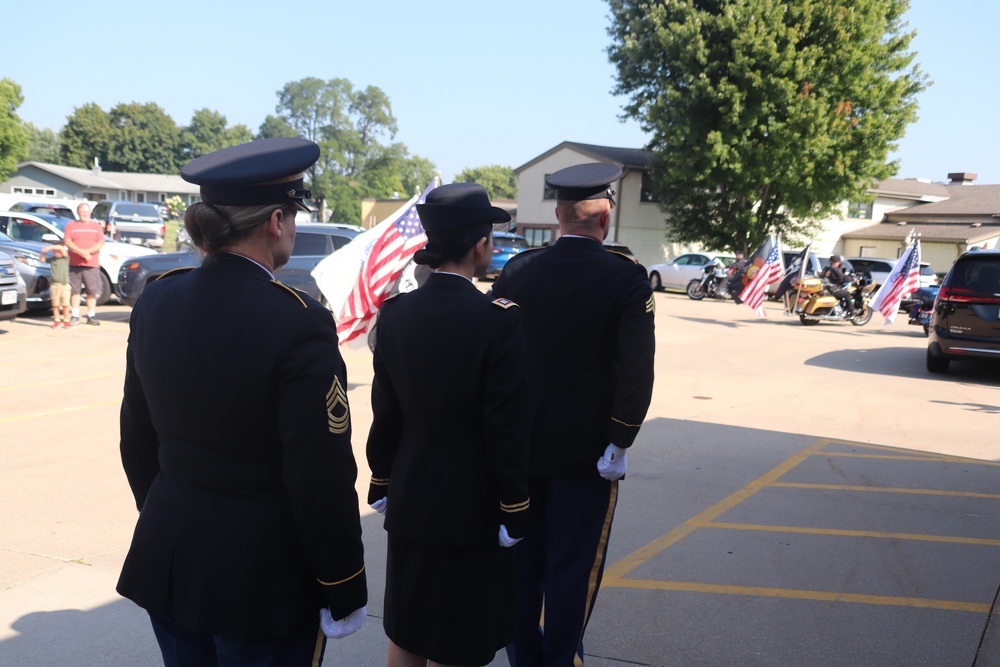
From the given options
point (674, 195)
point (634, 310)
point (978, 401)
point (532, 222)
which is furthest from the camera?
point (532, 222)

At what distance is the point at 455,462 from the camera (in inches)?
111

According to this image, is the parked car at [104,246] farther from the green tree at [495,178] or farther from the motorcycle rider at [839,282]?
the green tree at [495,178]

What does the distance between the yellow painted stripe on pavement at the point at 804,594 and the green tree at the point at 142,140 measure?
107 metres

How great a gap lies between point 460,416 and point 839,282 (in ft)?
67.1

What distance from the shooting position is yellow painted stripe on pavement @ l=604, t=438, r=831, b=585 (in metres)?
4.89

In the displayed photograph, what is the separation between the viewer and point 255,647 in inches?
85.3

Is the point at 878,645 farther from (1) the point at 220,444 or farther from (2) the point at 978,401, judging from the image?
(2) the point at 978,401

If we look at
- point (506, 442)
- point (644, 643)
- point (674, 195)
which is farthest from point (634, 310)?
point (674, 195)

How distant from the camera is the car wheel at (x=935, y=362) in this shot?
1270 centimetres

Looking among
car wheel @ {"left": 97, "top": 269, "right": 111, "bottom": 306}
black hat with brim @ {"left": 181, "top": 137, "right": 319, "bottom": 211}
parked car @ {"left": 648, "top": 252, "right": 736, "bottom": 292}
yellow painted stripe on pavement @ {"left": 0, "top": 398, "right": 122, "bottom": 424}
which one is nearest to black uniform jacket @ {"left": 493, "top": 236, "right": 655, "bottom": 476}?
black hat with brim @ {"left": 181, "top": 137, "right": 319, "bottom": 211}

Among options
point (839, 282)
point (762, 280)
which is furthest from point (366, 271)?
point (839, 282)

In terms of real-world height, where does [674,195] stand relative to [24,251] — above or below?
above

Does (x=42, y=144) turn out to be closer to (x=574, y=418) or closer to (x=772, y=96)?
(x=772, y=96)

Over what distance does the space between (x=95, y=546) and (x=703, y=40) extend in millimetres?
32047
